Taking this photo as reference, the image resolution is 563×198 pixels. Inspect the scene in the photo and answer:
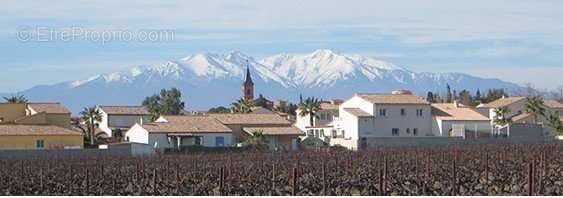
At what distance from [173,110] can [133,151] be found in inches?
2567

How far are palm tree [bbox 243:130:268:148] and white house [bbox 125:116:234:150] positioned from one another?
1171mm

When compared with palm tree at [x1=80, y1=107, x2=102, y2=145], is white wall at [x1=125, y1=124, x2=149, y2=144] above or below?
below

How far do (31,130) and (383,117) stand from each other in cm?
2385

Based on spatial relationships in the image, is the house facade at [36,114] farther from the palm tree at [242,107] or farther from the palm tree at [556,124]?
the palm tree at [556,124]

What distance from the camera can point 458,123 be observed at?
7681cm

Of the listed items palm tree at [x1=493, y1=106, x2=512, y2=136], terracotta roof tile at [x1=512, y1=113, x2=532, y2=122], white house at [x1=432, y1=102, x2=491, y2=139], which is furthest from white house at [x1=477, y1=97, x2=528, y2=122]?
white house at [x1=432, y1=102, x2=491, y2=139]

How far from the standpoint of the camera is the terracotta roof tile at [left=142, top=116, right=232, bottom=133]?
66.9 meters

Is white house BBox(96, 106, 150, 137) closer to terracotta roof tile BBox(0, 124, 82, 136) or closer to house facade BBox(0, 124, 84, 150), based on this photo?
terracotta roof tile BBox(0, 124, 82, 136)

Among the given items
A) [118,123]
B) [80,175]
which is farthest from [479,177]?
[118,123]

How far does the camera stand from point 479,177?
32.4m

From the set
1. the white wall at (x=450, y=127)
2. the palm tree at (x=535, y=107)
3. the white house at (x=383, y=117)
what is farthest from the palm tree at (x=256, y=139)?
the palm tree at (x=535, y=107)

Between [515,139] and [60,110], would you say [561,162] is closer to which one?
[515,139]

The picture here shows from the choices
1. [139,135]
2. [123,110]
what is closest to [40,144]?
[139,135]

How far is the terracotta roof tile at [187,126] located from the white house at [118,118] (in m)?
17.2
